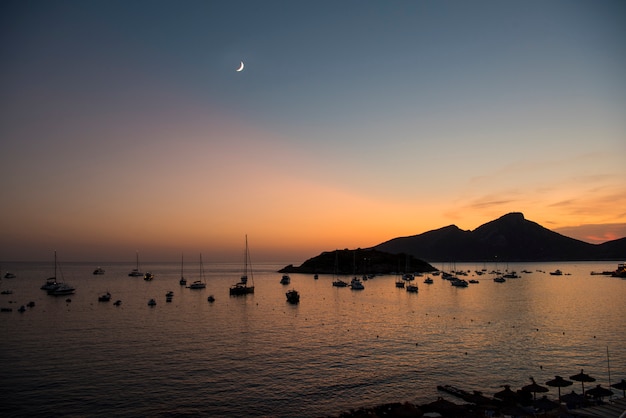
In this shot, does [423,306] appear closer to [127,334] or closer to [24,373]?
[127,334]

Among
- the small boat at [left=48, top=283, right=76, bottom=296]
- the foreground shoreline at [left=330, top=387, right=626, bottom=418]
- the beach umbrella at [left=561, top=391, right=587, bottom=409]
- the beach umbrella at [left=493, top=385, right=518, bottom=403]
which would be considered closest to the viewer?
the foreground shoreline at [left=330, top=387, right=626, bottom=418]

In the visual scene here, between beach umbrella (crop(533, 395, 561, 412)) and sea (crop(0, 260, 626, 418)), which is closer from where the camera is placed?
beach umbrella (crop(533, 395, 561, 412))

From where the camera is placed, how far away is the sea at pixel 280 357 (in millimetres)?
33156

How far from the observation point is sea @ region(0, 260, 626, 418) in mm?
33156

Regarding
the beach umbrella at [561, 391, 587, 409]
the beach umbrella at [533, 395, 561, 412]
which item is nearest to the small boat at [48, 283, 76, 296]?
the beach umbrella at [533, 395, 561, 412]

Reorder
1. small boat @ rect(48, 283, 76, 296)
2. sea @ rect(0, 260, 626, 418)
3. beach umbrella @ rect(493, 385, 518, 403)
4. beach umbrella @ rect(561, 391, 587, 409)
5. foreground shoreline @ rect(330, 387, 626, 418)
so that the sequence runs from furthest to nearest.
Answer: small boat @ rect(48, 283, 76, 296) < sea @ rect(0, 260, 626, 418) < beach umbrella @ rect(493, 385, 518, 403) < beach umbrella @ rect(561, 391, 587, 409) < foreground shoreline @ rect(330, 387, 626, 418)

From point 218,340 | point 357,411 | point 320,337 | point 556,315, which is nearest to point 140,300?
point 218,340

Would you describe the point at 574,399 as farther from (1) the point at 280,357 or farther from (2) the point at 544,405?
(1) the point at 280,357

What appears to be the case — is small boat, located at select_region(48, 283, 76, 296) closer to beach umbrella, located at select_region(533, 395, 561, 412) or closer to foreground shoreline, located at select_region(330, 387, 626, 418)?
foreground shoreline, located at select_region(330, 387, 626, 418)

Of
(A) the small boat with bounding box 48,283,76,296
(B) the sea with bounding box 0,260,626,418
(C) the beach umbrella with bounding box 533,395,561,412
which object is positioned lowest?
(B) the sea with bounding box 0,260,626,418

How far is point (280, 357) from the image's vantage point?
4612 centimetres

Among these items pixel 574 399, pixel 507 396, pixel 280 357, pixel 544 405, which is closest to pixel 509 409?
pixel 544 405

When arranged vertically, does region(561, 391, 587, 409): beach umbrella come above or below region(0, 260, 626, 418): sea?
above

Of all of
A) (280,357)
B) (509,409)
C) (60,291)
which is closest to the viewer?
(509,409)
